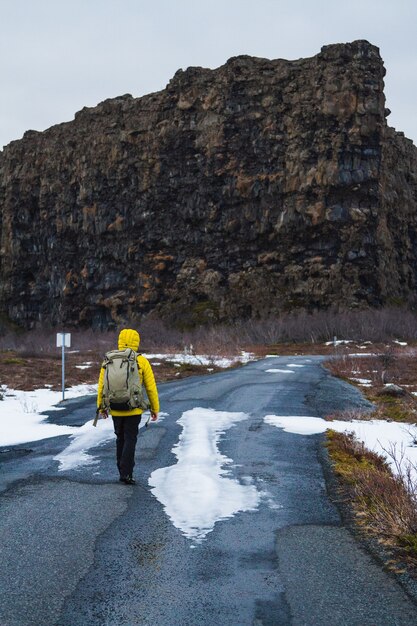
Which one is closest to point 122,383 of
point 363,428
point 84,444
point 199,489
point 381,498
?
point 199,489

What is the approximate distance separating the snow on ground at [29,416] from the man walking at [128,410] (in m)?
4.53

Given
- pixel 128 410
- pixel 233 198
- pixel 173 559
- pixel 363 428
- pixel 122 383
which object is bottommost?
pixel 363 428

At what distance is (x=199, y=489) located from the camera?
783 centimetres

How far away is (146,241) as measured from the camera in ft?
314

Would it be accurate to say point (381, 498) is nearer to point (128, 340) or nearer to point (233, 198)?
point (128, 340)

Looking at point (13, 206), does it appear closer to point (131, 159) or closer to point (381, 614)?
point (131, 159)

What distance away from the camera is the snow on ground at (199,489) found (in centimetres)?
669

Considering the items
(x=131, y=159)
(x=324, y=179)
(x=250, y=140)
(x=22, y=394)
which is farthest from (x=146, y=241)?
(x=22, y=394)

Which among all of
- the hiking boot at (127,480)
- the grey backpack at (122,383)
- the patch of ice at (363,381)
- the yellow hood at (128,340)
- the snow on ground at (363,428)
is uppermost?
the yellow hood at (128,340)

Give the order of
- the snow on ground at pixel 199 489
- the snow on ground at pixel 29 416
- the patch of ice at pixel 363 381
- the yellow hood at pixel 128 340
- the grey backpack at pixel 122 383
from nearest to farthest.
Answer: the snow on ground at pixel 199 489 → the grey backpack at pixel 122 383 → the yellow hood at pixel 128 340 → the snow on ground at pixel 29 416 → the patch of ice at pixel 363 381

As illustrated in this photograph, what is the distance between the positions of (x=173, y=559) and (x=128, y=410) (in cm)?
309

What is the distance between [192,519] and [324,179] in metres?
81.7

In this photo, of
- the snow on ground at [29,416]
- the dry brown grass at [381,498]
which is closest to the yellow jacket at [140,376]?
the dry brown grass at [381,498]

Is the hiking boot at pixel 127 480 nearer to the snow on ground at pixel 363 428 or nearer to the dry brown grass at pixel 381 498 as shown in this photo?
the dry brown grass at pixel 381 498
